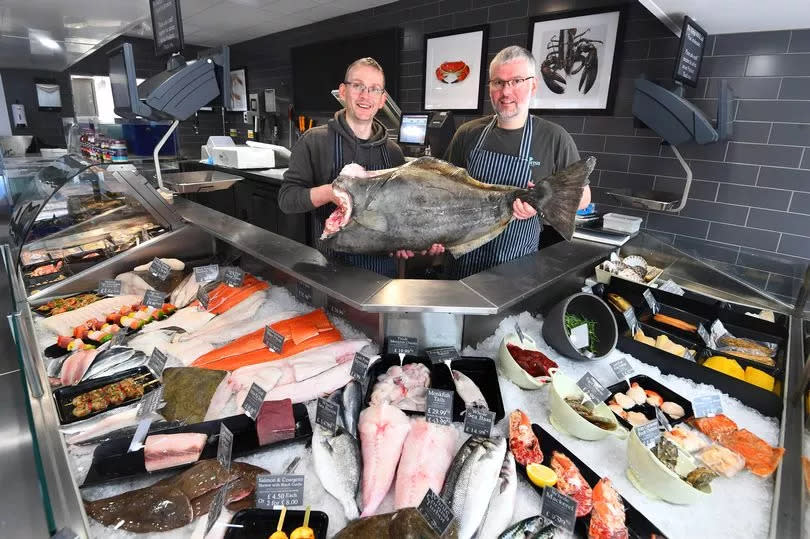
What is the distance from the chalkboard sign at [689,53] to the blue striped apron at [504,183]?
61.4 inches

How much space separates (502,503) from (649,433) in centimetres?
Result: 53

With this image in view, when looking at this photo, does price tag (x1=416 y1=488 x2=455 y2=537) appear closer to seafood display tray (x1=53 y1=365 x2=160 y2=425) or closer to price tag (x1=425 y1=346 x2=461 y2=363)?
price tag (x1=425 y1=346 x2=461 y2=363)

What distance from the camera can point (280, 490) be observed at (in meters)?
1.17

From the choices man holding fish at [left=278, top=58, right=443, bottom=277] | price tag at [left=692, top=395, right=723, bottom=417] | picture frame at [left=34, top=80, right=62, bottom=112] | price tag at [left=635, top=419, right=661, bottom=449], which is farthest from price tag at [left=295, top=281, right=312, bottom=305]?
picture frame at [left=34, top=80, right=62, bottom=112]

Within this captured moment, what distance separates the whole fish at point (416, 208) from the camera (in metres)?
1.72

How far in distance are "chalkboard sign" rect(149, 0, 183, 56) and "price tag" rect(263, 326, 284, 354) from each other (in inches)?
105

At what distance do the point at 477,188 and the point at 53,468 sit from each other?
1.56 meters

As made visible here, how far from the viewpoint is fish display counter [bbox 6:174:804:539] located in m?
1.16

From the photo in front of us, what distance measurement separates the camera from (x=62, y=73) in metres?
10.6

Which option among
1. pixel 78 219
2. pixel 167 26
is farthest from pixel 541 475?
pixel 167 26

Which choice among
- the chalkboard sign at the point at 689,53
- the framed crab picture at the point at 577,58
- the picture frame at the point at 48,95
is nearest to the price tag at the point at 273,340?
the chalkboard sign at the point at 689,53

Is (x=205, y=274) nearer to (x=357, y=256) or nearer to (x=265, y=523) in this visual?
(x=357, y=256)

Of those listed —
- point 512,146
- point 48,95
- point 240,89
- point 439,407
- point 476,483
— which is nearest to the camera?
point 476,483

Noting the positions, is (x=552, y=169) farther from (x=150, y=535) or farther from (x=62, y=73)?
(x=62, y=73)
